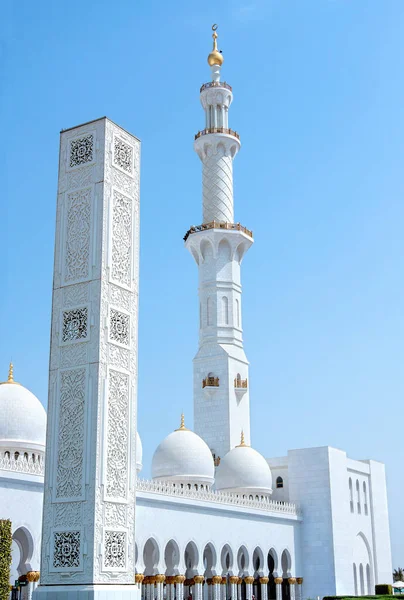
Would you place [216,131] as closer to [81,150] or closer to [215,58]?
[215,58]

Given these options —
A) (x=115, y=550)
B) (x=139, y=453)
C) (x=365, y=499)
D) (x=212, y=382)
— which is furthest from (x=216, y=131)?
(x=115, y=550)

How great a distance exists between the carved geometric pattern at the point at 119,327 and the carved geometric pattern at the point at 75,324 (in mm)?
414

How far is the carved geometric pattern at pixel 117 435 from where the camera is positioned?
38.7 feet

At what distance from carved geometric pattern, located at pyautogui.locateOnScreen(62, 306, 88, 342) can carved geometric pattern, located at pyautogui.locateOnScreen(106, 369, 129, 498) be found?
2.60 feet

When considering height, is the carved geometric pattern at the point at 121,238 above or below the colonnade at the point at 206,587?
above

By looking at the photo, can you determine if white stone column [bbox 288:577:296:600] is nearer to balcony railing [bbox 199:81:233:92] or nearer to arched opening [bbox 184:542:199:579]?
arched opening [bbox 184:542:199:579]

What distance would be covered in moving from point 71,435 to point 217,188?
74.9 feet

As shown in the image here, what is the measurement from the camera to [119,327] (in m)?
12.6

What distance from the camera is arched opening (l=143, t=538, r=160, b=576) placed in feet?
73.2

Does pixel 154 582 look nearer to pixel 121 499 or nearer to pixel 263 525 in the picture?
pixel 263 525

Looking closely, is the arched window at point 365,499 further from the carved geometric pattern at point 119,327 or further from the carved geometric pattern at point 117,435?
the carved geometric pattern at point 119,327

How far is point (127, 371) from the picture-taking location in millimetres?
12555

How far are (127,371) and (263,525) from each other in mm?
17342

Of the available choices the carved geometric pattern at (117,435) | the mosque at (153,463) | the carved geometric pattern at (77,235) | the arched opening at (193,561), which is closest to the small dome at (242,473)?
the mosque at (153,463)
